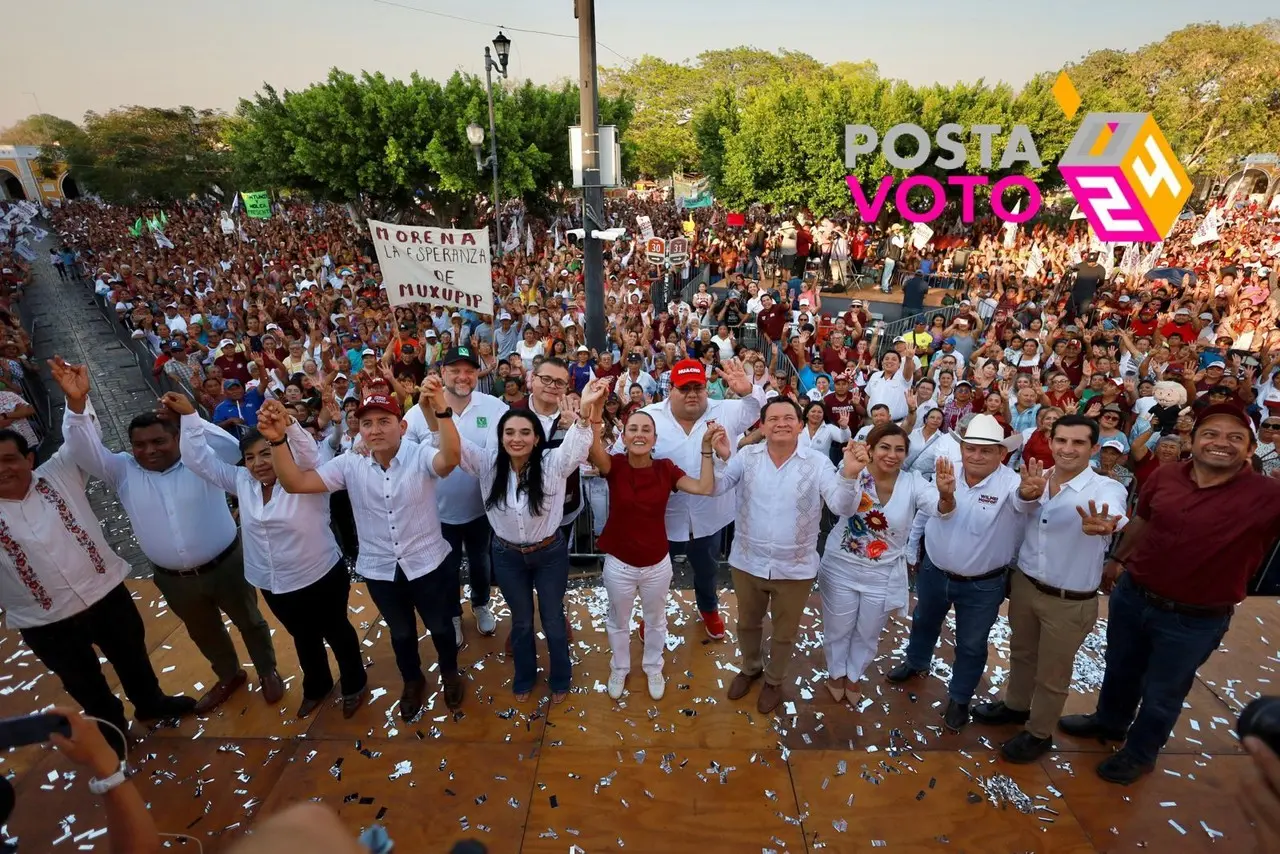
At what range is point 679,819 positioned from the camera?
3.31 meters

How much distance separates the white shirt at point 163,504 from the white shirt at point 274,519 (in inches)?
5.3

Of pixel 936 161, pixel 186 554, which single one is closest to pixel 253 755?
pixel 186 554

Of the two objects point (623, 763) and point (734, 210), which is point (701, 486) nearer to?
point (623, 763)

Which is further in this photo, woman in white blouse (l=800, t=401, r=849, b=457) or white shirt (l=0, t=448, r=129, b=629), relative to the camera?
woman in white blouse (l=800, t=401, r=849, b=457)

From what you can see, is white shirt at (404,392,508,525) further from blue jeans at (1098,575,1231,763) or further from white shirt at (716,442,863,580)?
blue jeans at (1098,575,1231,763)

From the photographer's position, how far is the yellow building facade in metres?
64.4

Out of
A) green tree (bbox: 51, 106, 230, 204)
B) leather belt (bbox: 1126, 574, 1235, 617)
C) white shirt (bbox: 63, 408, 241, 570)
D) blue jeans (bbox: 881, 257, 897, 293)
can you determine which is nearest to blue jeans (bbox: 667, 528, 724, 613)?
leather belt (bbox: 1126, 574, 1235, 617)

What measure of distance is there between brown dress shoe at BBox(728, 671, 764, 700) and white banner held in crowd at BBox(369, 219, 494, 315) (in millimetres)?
4843

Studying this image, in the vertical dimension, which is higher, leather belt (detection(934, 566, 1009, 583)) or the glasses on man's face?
the glasses on man's face

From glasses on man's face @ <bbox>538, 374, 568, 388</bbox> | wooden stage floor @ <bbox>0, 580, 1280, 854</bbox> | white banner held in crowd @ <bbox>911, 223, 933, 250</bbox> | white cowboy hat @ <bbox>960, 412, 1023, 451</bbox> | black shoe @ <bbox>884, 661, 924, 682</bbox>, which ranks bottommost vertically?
wooden stage floor @ <bbox>0, 580, 1280, 854</bbox>

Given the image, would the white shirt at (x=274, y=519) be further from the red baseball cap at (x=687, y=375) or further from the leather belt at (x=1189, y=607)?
the leather belt at (x=1189, y=607)

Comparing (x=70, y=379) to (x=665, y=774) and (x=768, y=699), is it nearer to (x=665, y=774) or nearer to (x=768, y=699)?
(x=665, y=774)

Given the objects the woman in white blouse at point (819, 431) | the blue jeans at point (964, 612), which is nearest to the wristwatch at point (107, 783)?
the blue jeans at point (964, 612)

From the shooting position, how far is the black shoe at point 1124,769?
3.47 metres
